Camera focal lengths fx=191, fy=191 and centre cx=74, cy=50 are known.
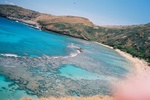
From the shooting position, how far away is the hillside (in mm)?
105894

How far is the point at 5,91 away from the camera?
771 inches

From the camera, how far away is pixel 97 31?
→ 15950cm

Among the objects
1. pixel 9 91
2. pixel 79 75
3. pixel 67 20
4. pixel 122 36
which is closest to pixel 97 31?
pixel 67 20

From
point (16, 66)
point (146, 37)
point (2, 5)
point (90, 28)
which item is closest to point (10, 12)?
point (2, 5)

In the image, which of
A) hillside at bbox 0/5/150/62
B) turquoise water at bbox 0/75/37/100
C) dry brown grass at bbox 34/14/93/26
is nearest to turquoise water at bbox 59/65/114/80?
turquoise water at bbox 0/75/37/100

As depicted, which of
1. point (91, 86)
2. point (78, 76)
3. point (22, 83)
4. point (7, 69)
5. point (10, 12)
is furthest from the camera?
point (10, 12)

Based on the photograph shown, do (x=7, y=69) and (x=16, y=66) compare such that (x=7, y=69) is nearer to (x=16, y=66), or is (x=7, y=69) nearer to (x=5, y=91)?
(x=16, y=66)

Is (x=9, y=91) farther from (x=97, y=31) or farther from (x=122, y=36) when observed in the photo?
(x=97, y=31)

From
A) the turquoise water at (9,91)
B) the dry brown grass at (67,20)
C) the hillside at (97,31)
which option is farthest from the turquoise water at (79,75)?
the dry brown grass at (67,20)

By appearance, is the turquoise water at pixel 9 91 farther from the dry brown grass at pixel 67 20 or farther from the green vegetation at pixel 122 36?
the dry brown grass at pixel 67 20

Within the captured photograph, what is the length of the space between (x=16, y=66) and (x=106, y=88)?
45.1ft

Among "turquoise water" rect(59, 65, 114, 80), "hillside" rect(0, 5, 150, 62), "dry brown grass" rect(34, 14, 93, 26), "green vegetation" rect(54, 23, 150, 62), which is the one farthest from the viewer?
"dry brown grass" rect(34, 14, 93, 26)

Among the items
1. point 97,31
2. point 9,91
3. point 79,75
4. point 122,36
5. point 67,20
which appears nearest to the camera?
point 9,91

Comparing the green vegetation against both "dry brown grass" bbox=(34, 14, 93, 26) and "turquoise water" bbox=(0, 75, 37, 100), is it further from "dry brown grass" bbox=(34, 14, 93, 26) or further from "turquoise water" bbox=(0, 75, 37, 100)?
"turquoise water" bbox=(0, 75, 37, 100)
